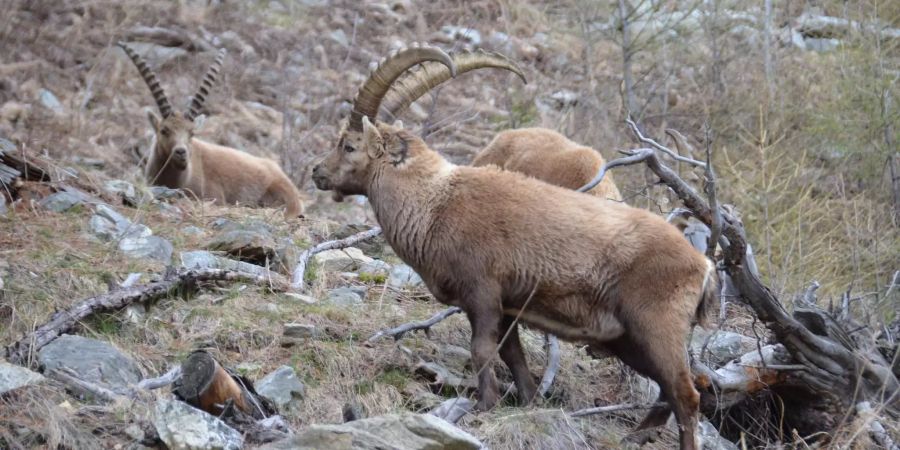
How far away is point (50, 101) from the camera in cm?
1697

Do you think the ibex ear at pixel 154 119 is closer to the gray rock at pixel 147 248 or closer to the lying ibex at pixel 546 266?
the gray rock at pixel 147 248

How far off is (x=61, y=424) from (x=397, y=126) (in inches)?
127

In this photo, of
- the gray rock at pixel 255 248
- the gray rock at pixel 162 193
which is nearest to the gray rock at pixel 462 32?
the gray rock at pixel 162 193

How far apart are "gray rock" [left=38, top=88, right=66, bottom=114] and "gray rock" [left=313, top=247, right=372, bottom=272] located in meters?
9.49

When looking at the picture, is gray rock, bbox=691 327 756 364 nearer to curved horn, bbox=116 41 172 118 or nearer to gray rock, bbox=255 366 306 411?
gray rock, bbox=255 366 306 411

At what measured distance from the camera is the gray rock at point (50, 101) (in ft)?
54.9

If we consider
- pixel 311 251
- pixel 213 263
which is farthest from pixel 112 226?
pixel 311 251

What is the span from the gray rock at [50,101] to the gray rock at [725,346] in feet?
41.5

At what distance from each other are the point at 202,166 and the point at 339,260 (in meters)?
5.51

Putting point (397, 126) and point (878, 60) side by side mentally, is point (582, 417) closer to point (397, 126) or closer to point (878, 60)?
point (397, 126)

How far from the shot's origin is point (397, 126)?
23.5 ft

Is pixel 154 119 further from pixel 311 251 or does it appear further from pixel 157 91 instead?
pixel 311 251

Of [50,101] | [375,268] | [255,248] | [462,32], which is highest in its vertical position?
[255,248]

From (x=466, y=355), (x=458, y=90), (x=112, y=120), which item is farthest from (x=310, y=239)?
(x=458, y=90)
